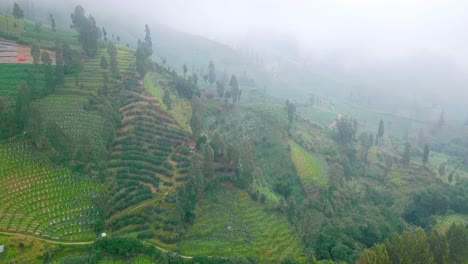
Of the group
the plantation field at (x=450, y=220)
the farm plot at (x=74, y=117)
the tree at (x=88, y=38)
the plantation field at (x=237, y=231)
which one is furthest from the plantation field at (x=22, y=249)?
the plantation field at (x=450, y=220)

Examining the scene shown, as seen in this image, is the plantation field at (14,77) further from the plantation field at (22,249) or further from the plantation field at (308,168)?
the plantation field at (308,168)

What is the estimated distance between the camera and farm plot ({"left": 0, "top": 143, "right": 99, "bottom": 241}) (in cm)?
4800

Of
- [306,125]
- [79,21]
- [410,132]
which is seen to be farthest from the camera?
[410,132]

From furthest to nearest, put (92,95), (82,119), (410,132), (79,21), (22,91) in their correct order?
(410,132), (79,21), (92,95), (82,119), (22,91)

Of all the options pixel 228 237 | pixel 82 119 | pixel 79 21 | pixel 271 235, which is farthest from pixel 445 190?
pixel 79 21

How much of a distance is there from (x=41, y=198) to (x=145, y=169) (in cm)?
1611

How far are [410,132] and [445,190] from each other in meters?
94.6

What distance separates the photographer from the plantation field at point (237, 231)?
5112 centimetres

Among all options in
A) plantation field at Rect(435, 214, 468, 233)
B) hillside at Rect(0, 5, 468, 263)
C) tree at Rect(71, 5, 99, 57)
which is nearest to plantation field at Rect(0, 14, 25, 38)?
hillside at Rect(0, 5, 468, 263)

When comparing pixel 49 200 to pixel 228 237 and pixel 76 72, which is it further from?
pixel 76 72

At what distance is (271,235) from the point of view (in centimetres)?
5666

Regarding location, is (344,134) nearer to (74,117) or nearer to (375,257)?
(375,257)

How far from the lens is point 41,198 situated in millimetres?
52812

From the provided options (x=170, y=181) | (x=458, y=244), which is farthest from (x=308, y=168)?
(x=458, y=244)
